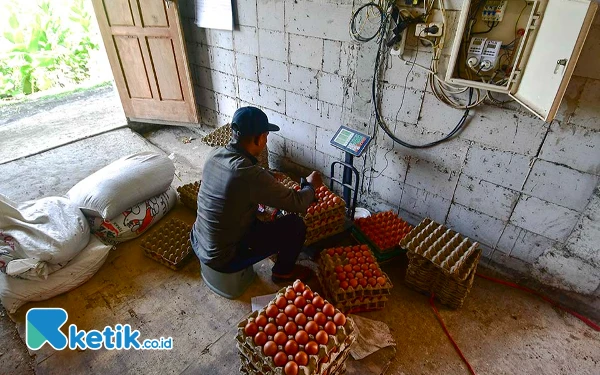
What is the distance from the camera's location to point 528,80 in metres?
1.83

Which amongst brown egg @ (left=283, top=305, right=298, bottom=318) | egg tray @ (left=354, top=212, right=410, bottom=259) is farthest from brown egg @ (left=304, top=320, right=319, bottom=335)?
egg tray @ (left=354, top=212, right=410, bottom=259)

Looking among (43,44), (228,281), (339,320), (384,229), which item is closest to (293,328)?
(339,320)

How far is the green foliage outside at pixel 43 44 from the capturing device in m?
6.27

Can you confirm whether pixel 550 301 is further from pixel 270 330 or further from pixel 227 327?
pixel 227 327

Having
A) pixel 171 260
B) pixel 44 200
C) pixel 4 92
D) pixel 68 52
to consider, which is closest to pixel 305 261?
pixel 171 260

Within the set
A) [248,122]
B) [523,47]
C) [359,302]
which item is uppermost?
[523,47]

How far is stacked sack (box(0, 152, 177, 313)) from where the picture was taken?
2.28m

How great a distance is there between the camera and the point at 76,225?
2.56m

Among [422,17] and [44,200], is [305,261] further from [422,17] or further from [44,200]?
[44,200]

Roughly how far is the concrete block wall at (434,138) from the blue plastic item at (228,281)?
1564mm

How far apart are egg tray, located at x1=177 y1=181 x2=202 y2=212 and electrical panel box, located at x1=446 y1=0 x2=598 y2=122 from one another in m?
2.51

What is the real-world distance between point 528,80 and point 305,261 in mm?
2052

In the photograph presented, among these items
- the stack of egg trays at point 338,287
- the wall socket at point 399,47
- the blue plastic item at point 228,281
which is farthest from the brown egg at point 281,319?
the wall socket at point 399,47
